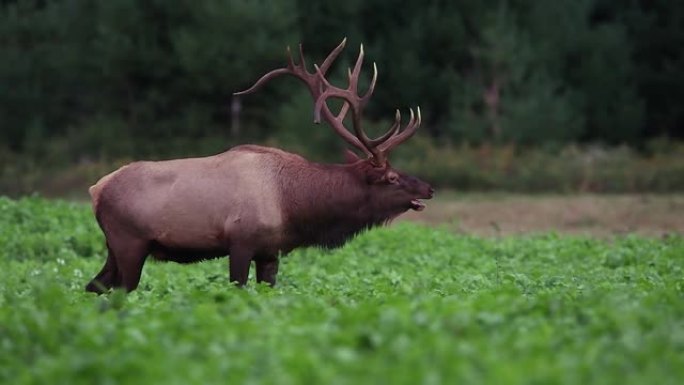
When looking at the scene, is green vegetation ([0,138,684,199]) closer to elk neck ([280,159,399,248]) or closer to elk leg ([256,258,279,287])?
elk neck ([280,159,399,248])

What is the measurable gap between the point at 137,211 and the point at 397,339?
19.4 ft

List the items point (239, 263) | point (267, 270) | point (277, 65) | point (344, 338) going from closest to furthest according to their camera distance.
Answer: point (344, 338) < point (239, 263) < point (267, 270) < point (277, 65)

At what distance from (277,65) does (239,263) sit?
26007mm

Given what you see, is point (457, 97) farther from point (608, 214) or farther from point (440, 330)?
point (440, 330)

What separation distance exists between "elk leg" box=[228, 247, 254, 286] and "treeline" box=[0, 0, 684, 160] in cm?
2460

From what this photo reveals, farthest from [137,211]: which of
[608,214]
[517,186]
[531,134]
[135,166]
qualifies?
[531,134]

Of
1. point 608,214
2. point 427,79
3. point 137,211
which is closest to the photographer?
point 137,211

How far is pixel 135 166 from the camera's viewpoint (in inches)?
520

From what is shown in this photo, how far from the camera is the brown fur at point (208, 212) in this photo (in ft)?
42.3

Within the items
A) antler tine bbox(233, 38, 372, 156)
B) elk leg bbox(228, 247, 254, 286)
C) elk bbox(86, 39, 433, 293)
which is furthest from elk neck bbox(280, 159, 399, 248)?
elk leg bbox(228, 247, 254, 286)

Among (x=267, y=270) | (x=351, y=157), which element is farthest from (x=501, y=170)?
(x=267, y=270)

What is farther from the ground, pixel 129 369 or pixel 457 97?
pixel 129 369

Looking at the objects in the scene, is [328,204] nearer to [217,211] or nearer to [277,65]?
[217,211]

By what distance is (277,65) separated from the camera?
126 ft
